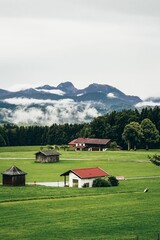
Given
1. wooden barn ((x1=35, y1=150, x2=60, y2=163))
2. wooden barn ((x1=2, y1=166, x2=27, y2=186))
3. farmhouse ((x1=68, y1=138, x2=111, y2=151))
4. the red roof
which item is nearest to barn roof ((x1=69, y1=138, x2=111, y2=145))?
farmhouse ((x1=68, y1=138, x2=111, y2=151))

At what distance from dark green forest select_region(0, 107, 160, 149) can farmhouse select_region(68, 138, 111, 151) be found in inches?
237

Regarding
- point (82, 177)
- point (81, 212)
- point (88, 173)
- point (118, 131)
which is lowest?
point (81, 212)

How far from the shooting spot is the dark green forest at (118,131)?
509 feet

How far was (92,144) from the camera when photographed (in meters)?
168

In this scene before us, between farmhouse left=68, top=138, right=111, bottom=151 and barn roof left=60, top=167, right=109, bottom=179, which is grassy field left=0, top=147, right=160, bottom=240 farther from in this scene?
farmhouse left=68, top=138, right=111, bottom=151

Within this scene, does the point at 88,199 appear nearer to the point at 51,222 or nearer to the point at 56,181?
the point at 51,222

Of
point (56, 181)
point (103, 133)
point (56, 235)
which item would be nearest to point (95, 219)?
point (56, 235)

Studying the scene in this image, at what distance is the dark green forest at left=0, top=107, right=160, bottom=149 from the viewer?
509 ft

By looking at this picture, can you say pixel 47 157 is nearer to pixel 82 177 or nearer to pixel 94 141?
pixel 82 177

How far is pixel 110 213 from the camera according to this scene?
49.9 meters

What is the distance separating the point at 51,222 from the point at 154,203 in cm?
1614

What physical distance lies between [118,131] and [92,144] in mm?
10816

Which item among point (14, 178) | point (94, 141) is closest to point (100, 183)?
point (14, 178)

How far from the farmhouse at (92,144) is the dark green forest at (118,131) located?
602cm
